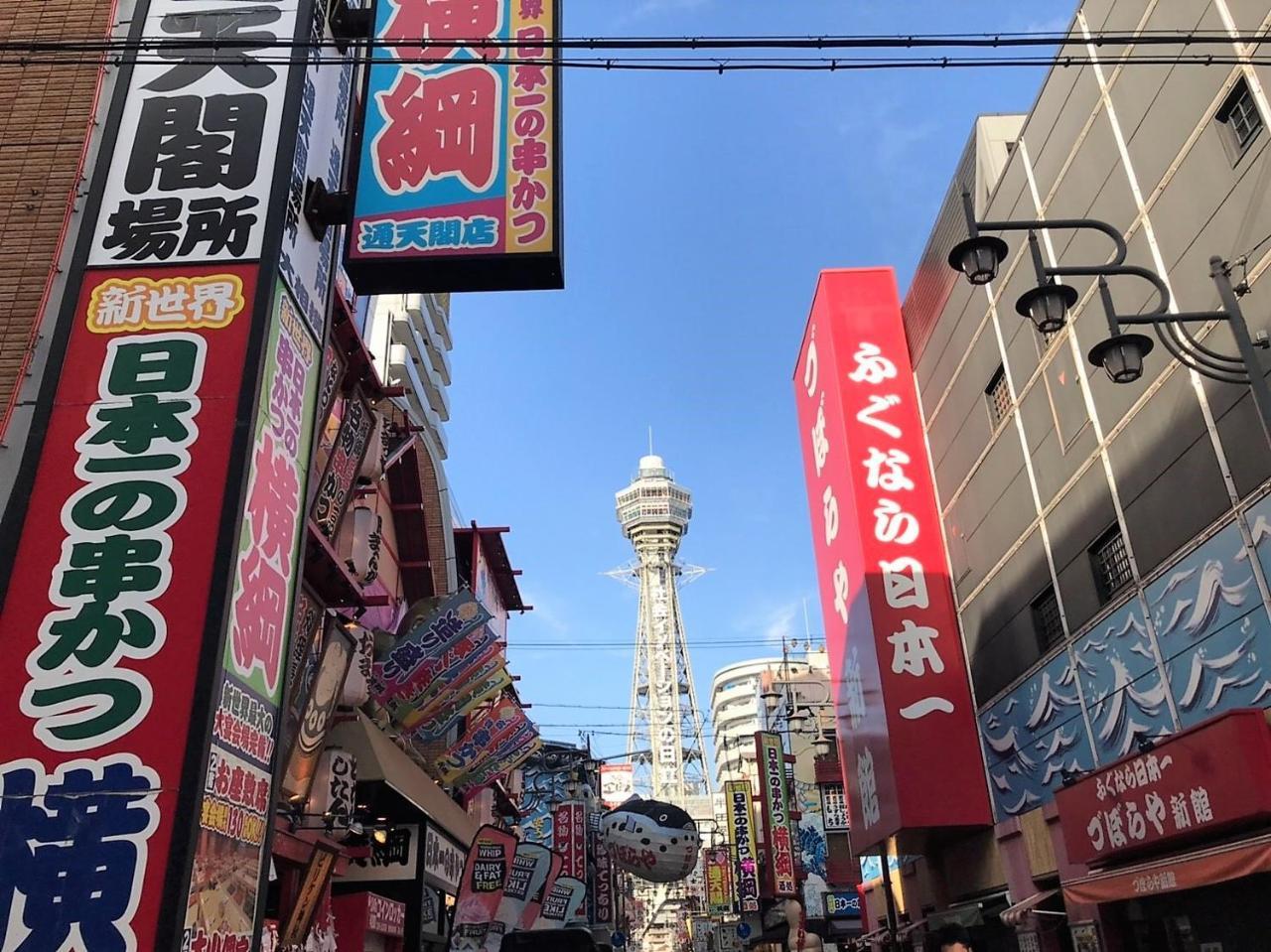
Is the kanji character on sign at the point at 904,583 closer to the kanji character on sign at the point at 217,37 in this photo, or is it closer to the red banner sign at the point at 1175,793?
the red banner sign at the point at 1175,793

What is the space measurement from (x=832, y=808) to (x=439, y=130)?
166 ft

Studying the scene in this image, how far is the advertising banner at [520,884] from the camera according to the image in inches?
667

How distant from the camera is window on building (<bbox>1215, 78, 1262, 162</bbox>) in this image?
10.8m

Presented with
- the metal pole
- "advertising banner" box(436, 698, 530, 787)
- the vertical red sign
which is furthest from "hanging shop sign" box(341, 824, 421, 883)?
the metal pole

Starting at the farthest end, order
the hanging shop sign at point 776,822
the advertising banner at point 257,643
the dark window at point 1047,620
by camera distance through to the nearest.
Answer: the hanging shop sign at point 776,822 < the dark window at point 1047,620 < the advertising banner at point 257,643

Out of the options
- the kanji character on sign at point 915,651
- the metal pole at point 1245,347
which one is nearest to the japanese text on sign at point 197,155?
the metal pole at point 1245,347

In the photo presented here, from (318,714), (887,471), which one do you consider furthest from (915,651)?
(318,714)

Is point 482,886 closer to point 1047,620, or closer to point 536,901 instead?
point 536,901

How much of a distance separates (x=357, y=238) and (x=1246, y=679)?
434 inches

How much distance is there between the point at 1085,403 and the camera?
15008 mm

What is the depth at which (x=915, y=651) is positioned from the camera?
19.8 meters

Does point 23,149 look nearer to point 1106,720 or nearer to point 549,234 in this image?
point 549,234

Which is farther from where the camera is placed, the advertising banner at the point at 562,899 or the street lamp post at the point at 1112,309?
the advertising banner at the point at 562,899

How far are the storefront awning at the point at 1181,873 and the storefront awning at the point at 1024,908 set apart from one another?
2610mm
